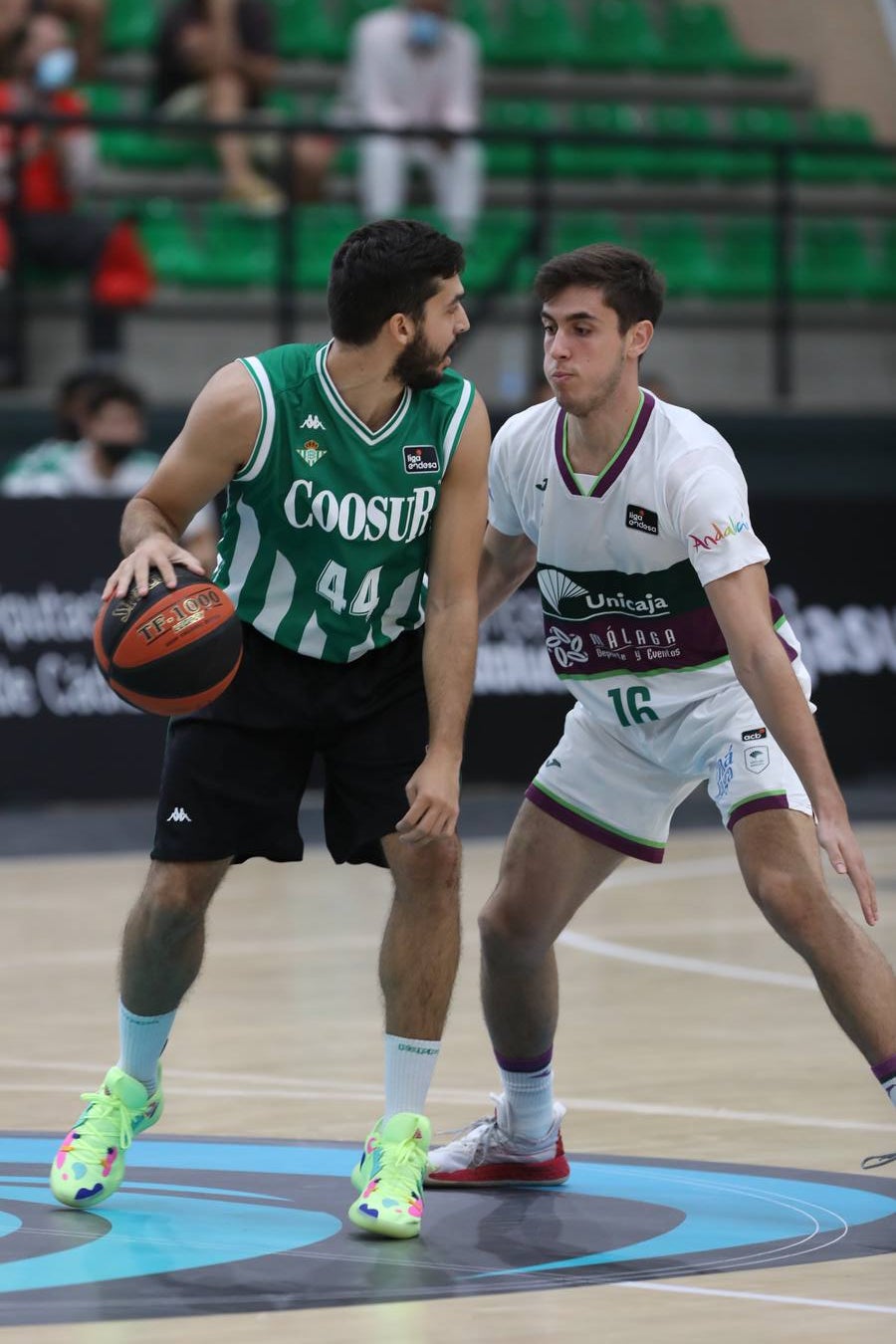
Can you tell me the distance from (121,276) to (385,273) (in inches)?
366

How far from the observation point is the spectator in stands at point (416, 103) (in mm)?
15391

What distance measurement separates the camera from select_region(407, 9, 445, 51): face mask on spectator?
1539 centimetres

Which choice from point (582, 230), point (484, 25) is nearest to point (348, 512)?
point (582, 230)

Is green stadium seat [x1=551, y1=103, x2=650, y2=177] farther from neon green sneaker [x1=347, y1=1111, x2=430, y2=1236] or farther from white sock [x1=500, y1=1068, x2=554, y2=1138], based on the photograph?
neon green sneaker [x1=347, y1=1111, x2=430, y2=1236]

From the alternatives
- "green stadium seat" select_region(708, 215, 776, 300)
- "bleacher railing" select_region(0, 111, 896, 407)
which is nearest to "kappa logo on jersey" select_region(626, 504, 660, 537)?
"bleacher railing" select_region(0, 111, 896, 407)

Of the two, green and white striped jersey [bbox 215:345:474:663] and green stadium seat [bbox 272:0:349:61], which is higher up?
green stadium seat [bbox 272:0:349:61]

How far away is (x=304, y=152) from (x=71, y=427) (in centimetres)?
333

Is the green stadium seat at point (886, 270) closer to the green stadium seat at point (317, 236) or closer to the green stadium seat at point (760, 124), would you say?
the green stadium seat at point (760, 124)

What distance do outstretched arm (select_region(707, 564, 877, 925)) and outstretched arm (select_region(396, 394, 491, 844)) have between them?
53cm

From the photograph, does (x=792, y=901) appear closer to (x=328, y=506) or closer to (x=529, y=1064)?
(x=529, y=1064)

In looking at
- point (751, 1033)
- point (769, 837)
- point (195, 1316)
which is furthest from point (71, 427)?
point (195, 1316)

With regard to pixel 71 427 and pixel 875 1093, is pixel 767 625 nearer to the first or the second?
pixel 875 1093

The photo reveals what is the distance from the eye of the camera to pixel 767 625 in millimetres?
5395

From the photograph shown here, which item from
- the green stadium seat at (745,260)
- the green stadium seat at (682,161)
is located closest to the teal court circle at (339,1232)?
the green stadium seat at (745,260)
